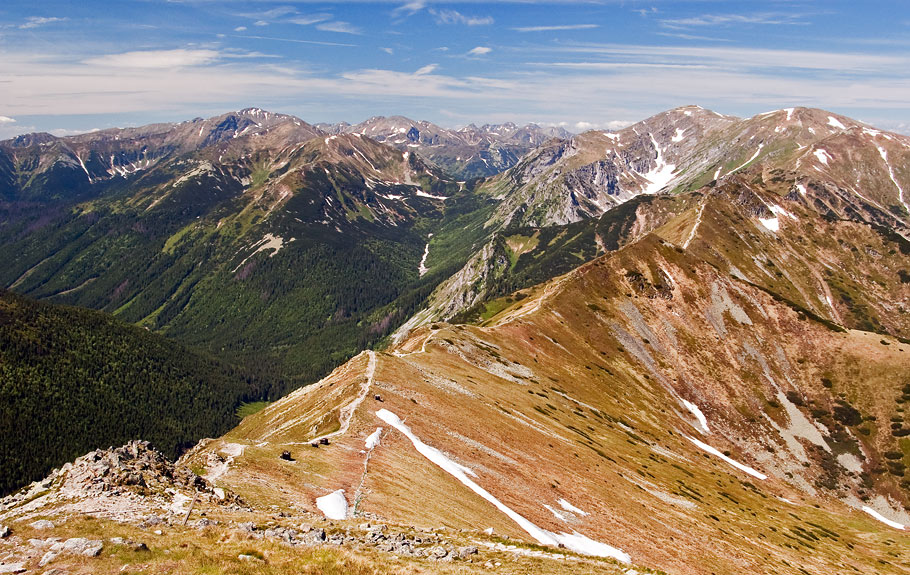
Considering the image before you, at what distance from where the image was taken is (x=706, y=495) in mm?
88688

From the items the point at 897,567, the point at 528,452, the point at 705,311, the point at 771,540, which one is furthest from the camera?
the point at 705,311

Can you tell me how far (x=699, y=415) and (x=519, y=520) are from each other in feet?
399

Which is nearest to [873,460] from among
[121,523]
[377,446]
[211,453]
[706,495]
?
[706,495]

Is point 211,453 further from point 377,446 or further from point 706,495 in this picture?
point 706,495

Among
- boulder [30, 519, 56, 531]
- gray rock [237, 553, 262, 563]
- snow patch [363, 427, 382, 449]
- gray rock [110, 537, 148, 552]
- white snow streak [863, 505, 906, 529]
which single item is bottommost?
white snow streak [863, 505, 906, 529]

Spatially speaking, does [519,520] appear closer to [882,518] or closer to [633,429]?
[633,429]

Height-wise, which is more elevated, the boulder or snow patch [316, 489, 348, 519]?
the boulder

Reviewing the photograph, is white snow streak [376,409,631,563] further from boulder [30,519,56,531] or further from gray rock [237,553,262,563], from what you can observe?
boulder [30,519,56,531]

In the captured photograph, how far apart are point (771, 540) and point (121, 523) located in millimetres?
89502

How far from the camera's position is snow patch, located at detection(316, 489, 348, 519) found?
127ft

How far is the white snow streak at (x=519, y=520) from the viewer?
45.3m

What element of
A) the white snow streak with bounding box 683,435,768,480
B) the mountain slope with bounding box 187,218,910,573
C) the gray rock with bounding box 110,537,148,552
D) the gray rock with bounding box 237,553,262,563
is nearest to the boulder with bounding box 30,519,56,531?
the gray rock with bounding box 110,537,148,552

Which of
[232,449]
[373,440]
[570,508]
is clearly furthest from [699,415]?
[232,449]

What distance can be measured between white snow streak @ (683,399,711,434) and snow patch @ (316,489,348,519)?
128853mm
